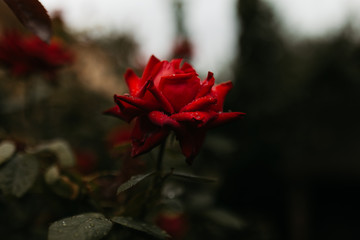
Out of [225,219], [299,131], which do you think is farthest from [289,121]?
[225,219]

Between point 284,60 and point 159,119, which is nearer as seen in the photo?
point 159,119

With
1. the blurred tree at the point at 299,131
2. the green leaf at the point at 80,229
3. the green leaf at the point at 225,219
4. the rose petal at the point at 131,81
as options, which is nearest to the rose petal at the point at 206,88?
the rose petal at the point at 131,81

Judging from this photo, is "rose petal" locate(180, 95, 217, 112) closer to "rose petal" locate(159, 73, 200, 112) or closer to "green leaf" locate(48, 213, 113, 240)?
"rose petal" locate(159, 73, 200, 112)

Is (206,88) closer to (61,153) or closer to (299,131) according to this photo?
(61,153)

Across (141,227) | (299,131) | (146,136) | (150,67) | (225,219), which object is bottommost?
(299,131)

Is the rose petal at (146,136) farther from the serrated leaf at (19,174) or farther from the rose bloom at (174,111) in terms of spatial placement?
the serrated leaf at (19,174)

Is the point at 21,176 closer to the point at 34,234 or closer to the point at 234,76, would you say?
the point at 34,234

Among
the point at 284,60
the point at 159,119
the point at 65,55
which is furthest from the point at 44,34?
the point at 284,60
